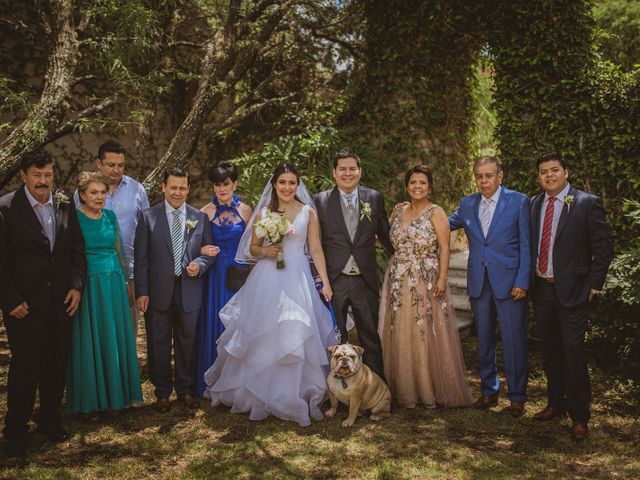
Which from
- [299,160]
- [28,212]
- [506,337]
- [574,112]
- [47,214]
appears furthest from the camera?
[299,160]

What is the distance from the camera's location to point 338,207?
15.4ft

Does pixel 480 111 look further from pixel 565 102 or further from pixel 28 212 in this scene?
pixel 28 212

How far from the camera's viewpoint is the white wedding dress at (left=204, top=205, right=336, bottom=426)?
4.34 m

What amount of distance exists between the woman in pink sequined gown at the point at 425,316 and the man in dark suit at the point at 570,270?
79 cm

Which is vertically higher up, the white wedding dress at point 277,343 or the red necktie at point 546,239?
the red necktie at point 546,239

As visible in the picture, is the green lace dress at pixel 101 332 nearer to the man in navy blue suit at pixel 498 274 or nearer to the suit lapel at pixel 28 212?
the suit lapel at pixel 28 212

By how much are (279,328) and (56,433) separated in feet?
5.96

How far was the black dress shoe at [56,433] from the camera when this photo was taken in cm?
397

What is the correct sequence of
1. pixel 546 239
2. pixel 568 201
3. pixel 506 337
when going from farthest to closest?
pixel 506 337, pixel 546 239, pixel 568 201

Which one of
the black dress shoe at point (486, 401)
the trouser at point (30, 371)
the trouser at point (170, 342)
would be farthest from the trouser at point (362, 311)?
the trouser at point (30, 371)

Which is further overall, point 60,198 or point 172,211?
point 172,211

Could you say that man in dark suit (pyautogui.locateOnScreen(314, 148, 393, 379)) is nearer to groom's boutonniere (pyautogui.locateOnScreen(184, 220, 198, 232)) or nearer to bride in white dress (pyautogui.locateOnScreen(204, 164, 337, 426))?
bride in white dress (pyautogui.locateOnScreen(204, 164, 337, 426))

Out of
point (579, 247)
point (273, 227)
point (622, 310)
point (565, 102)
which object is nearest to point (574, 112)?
point (565, 102)

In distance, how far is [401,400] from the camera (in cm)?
471
